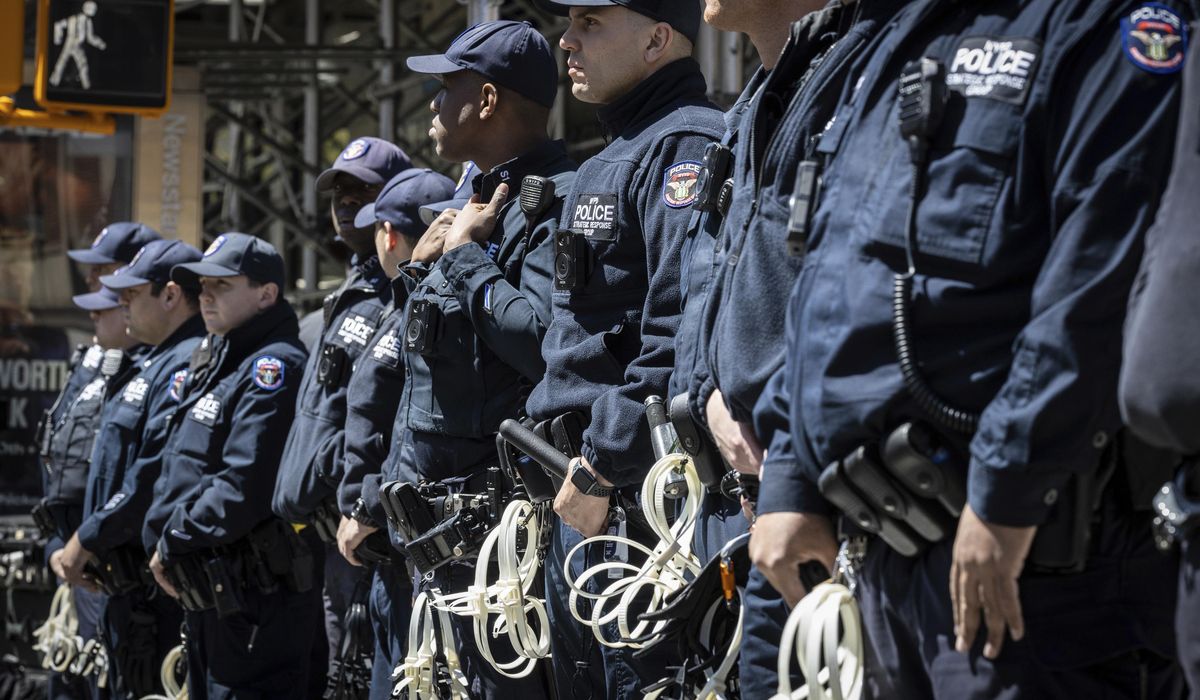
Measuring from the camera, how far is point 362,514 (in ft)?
18.1

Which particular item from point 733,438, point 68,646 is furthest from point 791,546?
point 68,646

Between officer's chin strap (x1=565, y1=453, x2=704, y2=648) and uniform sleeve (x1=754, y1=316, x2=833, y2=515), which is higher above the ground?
uniform sleeve (x1=754, y1=316, x2=833, y2=515)

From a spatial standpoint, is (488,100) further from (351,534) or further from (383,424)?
(351,534)

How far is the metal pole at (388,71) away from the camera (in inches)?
519

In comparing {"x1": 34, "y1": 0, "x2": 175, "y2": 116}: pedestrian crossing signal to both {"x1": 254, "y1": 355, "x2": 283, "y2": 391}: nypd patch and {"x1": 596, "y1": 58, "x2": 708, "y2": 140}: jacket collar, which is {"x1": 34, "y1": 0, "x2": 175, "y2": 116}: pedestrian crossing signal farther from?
{"x1": 596, "y1": 58, "x2": 708, "y2": 140}: jacket collar

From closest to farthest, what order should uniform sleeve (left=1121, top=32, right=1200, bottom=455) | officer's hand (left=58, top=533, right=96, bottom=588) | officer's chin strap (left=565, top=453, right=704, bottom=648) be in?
uniform sleeve (left=1121, top=32, right=1200, bottom=455) < officer's chin strap (left=565, top=453, right=704, bottom=648) < officer's hand (left=58, top=533, right=96, bottom=588)

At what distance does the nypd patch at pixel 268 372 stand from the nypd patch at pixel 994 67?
15.7ft

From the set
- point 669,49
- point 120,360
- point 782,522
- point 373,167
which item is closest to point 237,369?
point 373,167

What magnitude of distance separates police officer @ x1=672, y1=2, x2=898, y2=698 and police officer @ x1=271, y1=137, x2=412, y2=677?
2786mm

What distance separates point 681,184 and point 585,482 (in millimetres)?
748

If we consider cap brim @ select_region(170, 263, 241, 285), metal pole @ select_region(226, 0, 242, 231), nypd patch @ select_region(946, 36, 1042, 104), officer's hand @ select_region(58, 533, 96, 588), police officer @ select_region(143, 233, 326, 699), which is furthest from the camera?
metal pole @ select_region(226, 0, 242, 231)

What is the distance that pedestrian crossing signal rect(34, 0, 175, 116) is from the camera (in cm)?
941

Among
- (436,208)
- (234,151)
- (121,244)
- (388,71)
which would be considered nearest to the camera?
(436,208)

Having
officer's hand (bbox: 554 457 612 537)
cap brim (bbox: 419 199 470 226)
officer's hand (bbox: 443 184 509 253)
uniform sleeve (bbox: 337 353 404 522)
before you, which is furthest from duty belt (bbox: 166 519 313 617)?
officer's hand (bbox: 554 457 612 537)
